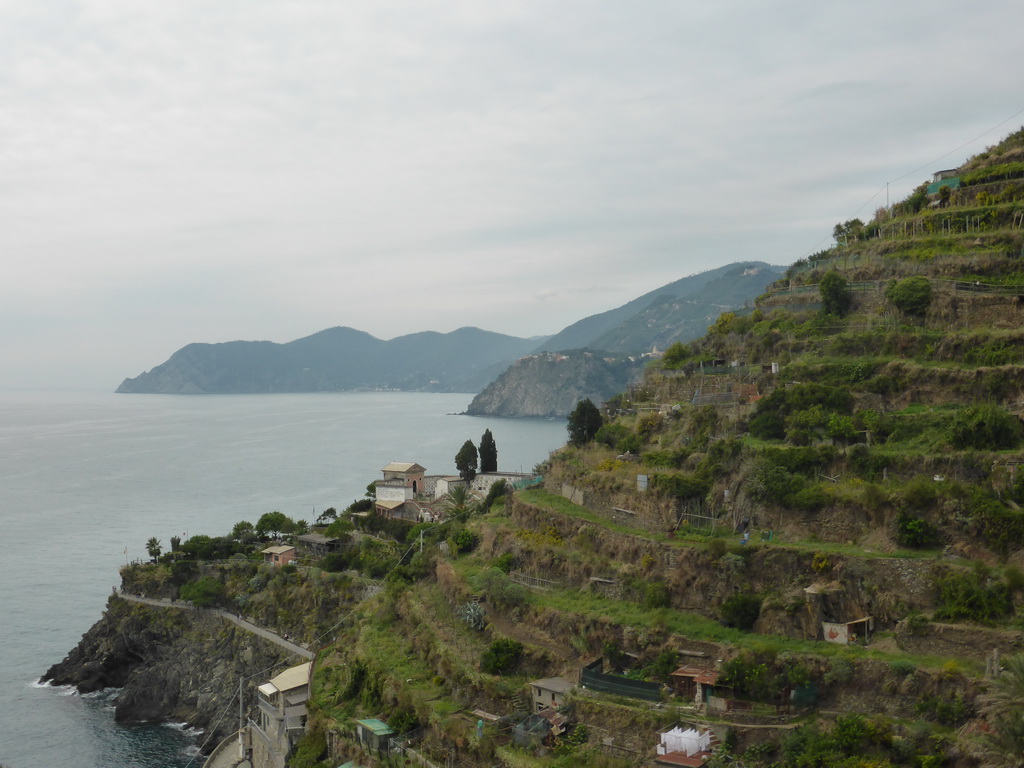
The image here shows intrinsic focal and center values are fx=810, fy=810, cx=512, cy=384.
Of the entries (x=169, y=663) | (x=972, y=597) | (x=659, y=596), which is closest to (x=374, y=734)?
(x=659, y=596)

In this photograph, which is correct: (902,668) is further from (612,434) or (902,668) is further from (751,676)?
(612,434)

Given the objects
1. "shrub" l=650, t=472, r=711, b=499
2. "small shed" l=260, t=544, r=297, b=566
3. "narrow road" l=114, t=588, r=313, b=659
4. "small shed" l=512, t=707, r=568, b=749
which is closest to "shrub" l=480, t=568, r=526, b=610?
"small shed" l=512, t=707, r=568, b=749

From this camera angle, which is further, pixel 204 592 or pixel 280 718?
pixel 204 592

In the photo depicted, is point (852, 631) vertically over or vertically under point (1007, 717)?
over

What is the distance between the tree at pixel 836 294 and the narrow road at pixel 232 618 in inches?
1104

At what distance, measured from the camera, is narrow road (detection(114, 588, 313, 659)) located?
40.5 meters

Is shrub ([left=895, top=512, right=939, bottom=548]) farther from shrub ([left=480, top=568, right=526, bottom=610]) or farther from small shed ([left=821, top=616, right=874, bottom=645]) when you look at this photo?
shrub ([left=480, top=568, right=526, bottom=610])

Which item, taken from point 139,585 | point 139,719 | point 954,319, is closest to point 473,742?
point 954,319

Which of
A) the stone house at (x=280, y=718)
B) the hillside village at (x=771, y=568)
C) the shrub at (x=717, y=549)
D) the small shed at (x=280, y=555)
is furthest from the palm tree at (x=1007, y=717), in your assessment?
the small shed at (x=280, y=555)

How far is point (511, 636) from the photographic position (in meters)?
24.2

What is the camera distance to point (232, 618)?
4572 centimetres

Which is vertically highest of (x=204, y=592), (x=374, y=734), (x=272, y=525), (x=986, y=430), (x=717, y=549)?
(x=986, y=430)

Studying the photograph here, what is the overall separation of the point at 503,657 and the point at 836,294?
1581 cm

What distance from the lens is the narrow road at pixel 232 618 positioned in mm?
40531
